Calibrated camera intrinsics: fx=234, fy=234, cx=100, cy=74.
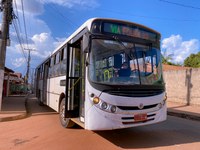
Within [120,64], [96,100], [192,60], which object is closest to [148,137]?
[96,100]

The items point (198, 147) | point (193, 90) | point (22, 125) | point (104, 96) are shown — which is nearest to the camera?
point (104, 96)

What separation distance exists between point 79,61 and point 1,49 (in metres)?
6.43

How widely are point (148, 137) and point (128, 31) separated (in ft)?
10.3

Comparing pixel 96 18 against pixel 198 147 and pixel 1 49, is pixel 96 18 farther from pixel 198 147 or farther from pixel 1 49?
pixel 1 49

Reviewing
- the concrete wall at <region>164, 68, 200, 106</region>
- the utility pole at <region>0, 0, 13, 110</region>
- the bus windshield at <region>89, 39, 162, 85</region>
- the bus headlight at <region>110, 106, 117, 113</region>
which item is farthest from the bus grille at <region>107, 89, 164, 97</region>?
the concrete wall at <region>164, 68, 200, 106</region>

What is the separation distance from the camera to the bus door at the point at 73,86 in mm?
7109

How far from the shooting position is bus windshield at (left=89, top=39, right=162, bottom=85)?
19.2 feet

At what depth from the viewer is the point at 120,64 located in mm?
6094

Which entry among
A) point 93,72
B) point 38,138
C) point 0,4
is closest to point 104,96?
point 93,72

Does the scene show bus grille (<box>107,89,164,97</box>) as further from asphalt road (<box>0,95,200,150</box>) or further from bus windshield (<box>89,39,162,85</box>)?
asphalt road (<box>0,95,200,150</box>)

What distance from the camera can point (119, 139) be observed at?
6.62 meters

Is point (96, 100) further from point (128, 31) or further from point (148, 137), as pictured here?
point (148, 137)

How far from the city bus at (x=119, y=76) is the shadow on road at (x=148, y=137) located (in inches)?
23.5

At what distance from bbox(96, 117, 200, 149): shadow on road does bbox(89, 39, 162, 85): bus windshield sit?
5.28 feet
